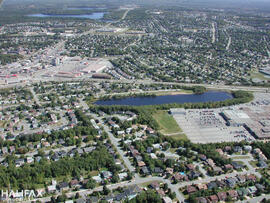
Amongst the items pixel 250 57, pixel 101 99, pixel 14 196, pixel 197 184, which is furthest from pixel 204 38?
pixel 14 196

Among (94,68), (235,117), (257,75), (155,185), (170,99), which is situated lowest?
(155,185)

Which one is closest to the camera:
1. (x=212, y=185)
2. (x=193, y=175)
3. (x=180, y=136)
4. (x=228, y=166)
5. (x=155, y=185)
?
(x=155, y=185)

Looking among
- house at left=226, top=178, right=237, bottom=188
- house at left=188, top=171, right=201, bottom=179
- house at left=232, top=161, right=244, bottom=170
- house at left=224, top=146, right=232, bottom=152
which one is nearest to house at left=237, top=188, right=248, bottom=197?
A: house at left=226, top=178, right=237, bottom=188

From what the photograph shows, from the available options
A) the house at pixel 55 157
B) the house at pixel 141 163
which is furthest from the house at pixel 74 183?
the house at pixel 141 163

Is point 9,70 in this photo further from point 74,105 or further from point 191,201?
point 191,201

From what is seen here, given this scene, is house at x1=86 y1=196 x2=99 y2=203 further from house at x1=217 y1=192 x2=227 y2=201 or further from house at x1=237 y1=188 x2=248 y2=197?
house at x1=237 y1=188 x2=248 y2=197

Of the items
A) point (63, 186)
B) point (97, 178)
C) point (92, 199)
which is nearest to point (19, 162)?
point (63, 186)

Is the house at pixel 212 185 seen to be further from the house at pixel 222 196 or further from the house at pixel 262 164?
the house at pixel 262 164

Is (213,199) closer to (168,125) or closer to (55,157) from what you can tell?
(168,125)
